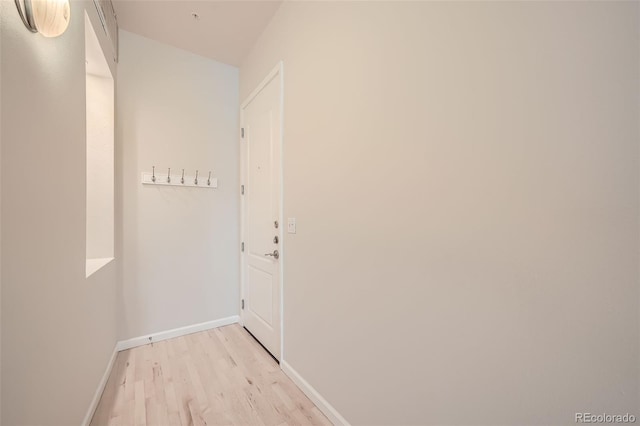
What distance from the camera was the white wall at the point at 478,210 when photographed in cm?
64

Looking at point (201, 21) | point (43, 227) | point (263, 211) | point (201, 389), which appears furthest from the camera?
point (263, 211)

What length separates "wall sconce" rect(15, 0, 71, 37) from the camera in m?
0.80

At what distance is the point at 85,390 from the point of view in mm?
1450

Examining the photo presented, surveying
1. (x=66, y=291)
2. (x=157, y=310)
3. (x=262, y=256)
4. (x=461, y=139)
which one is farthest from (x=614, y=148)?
(x=157, y=310)

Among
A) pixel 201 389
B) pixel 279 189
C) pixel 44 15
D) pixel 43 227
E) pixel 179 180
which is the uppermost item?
pixel 44 15

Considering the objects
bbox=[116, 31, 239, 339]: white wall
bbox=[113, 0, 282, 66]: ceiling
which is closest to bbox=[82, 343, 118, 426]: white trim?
bbox=[116, 31, 239, 339]: white wall

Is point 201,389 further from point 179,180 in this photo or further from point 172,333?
point 179,180

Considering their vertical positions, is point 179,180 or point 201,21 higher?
point 201,21

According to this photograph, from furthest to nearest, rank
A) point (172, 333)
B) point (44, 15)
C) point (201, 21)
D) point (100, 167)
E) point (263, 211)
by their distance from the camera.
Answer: point (172, 333), point (263, 211), point (201, 21), point (100, 167), point (44, 15)

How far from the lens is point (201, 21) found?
2209mm

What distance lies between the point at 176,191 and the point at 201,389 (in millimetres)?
1773

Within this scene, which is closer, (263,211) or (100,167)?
(100,167)

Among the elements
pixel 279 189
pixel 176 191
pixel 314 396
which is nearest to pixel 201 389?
pixel 314 396

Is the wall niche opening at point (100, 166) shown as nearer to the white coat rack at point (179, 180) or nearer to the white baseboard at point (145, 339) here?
the white coat rack at point (179, 180)
